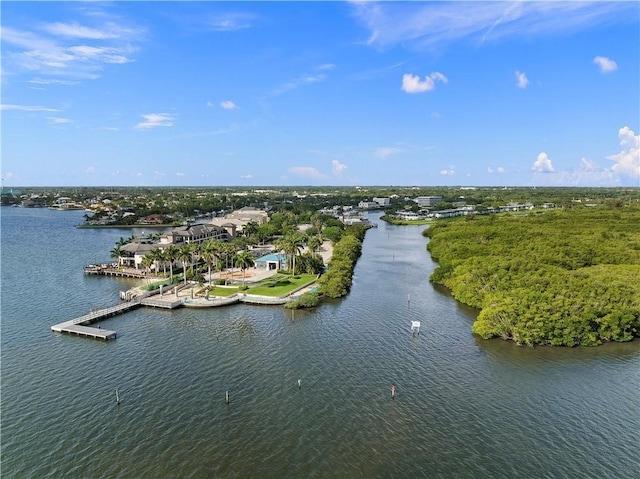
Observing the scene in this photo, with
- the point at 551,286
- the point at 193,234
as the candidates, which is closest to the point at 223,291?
the point at 193,234

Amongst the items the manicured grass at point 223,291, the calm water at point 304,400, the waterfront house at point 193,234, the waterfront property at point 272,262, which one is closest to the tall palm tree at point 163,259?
the manicured grass at point 223,291

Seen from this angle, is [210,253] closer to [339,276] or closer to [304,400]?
[339,276]

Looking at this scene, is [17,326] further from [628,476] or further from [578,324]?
[578,324]

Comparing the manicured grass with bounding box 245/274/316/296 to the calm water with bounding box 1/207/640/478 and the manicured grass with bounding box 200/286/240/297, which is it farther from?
the calm water with bounding box 1/207/640/478

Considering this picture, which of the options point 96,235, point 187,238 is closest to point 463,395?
point 187,238

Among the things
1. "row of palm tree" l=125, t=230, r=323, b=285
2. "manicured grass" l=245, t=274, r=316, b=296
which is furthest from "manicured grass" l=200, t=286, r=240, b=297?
"row of palm tree" l=125, t=230, r=323, b=285

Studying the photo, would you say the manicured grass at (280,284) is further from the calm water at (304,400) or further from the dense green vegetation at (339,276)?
the calm water at (304,400)
